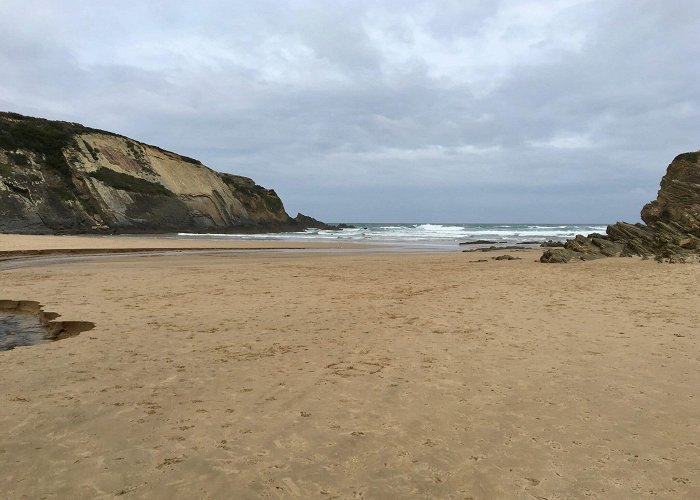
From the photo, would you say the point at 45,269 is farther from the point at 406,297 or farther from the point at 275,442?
the point at 275,442

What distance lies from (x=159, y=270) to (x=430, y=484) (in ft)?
49.9

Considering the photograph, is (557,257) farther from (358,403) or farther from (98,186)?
(98,186)

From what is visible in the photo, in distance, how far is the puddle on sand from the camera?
6.99 metres

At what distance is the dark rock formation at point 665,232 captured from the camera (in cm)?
2005

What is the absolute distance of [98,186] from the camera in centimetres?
5225

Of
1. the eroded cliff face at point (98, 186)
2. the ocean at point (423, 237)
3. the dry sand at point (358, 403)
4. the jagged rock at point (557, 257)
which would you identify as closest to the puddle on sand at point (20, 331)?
the dry sand at point (358, 403)

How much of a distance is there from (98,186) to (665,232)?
53.7 meters

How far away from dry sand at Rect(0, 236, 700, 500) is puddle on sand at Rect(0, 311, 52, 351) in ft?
1.74

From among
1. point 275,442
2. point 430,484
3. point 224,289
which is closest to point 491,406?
point 430,484

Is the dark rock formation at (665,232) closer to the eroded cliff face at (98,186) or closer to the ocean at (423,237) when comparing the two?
the ocean at (423,237)

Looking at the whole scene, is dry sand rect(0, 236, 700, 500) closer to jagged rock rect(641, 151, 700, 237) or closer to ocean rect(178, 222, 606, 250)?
jagged rock rect(641, 151, 700, 237)

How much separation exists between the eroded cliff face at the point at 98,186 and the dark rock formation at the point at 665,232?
46551mm

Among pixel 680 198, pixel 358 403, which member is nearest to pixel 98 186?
pixel 680 198

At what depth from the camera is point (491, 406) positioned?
4.54 meters
